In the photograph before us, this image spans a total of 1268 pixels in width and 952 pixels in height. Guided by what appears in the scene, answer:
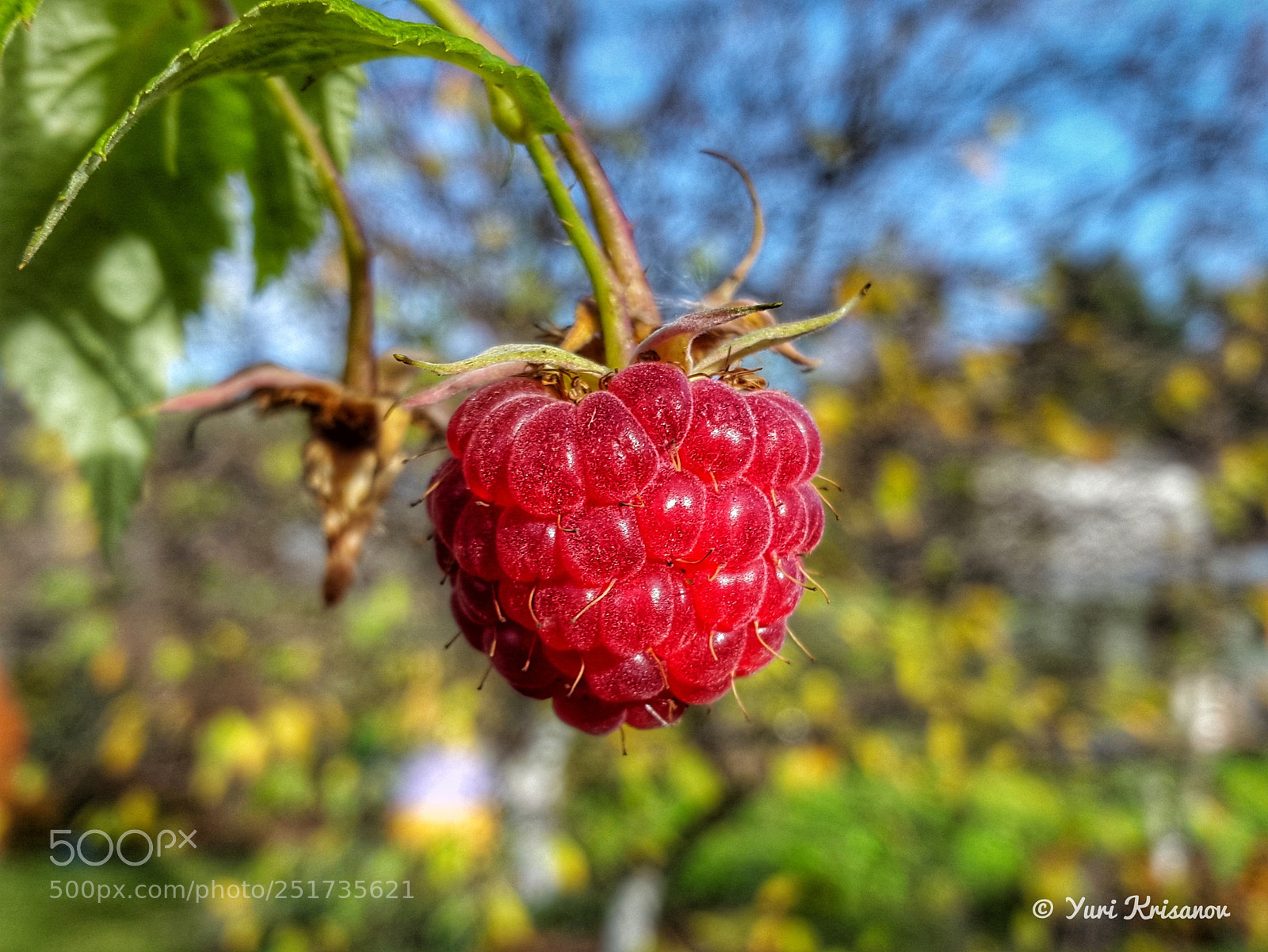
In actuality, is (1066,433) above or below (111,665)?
above

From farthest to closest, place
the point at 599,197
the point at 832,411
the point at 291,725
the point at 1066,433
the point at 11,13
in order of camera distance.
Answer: the point at 291,725 < the point at 1066,433 < the point at 832,411 < the point at 599,197 < the point at 11,13

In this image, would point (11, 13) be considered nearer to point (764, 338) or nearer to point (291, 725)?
point (764, 338)

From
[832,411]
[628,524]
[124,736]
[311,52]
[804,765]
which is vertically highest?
[311,52]

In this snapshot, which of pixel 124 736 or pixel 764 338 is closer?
pixel 764 338

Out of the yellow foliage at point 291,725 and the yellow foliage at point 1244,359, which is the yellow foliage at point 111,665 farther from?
the yellow foliage at point 1244,359

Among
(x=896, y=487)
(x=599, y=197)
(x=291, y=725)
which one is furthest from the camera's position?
(x=291, y=725)

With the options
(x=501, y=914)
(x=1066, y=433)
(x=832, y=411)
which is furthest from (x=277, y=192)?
(x=1066, y=433)
